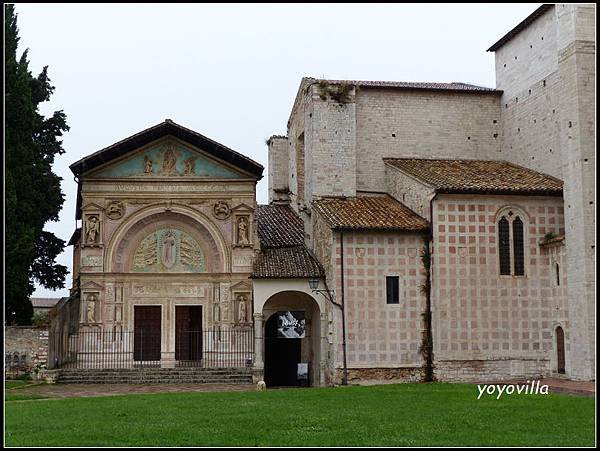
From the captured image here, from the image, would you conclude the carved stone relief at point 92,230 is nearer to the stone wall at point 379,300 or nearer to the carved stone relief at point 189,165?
the carved stone relief at point 189,165

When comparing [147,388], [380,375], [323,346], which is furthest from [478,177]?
[147,388]

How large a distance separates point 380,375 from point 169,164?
11.6 m

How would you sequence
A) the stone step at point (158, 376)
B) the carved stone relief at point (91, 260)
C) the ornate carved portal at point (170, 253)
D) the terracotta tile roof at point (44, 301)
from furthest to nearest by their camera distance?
the terracotta tile roof at point (44, 301) < the ornate carved portal at point (170, 253) < the carved stone relief at point (91, 260) < the stone step at point (158, 376)

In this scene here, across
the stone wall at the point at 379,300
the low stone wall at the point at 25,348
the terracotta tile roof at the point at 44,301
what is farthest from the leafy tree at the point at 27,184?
the terracotta tile roof at the point at 44,301

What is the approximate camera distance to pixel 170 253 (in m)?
31.1

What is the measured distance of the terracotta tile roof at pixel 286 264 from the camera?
95.7 feet

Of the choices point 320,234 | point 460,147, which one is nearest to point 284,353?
point 320,234

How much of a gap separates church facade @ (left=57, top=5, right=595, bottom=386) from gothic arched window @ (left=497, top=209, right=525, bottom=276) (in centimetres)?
A: 7

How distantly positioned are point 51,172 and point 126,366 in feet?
34.0

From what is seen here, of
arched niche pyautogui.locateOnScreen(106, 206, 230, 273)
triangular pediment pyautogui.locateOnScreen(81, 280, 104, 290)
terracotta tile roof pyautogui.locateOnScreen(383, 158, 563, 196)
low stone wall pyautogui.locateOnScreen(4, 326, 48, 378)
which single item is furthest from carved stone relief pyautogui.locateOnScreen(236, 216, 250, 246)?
low stone wall pyautogui.locateOnScreen(4, 326, 48, 378)

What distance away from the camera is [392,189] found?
107 ft

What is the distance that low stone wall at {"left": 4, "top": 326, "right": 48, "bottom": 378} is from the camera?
29.0 metres

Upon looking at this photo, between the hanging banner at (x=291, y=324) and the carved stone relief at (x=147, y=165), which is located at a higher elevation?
the carved stone relief at (x=147, y=165)

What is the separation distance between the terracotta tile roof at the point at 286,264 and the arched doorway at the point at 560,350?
8683mm
